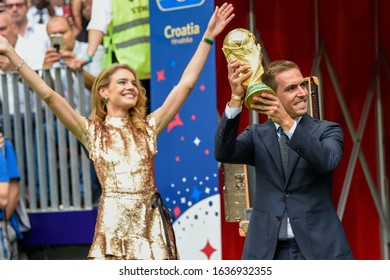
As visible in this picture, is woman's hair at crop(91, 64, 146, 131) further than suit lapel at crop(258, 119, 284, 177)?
Yes

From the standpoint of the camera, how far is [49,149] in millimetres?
7457

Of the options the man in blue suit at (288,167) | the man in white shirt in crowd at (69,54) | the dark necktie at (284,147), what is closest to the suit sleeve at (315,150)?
the man in blue suit at (288,167)

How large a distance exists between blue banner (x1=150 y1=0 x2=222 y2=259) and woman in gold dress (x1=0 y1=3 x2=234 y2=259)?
2.17 feet

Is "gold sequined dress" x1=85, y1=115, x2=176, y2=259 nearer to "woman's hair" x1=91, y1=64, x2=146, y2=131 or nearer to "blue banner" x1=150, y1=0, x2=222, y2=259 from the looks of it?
"woman's hair" x1=91, y1=64, x2=146, y2=131

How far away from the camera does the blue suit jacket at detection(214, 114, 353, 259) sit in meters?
4.68

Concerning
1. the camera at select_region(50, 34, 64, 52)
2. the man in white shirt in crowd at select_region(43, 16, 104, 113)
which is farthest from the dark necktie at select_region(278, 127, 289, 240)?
the camera at select_region(50, 34, 64, 52)

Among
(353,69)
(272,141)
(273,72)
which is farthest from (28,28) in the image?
(272,141)

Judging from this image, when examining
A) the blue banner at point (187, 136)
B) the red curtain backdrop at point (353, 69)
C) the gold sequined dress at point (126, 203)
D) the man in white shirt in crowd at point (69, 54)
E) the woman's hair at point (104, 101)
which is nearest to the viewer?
the gold sequined dress at point (126, 203)

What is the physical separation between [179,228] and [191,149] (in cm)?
52

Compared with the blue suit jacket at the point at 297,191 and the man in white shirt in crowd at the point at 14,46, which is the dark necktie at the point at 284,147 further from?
the man in white shirt in crowd at the point at 14,46

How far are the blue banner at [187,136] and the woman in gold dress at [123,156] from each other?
0.66m

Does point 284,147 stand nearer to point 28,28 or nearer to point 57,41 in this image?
point 57,41

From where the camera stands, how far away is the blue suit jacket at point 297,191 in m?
4.68
